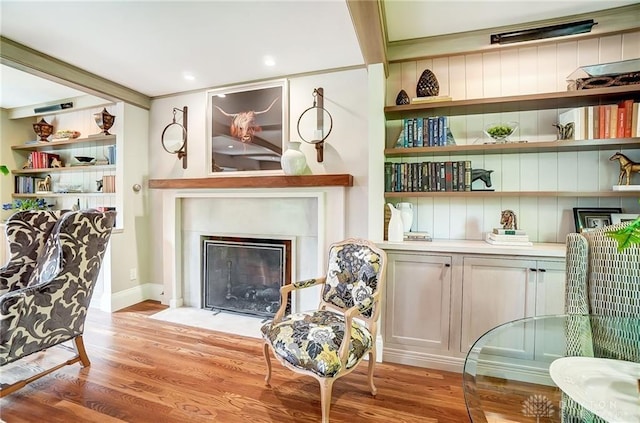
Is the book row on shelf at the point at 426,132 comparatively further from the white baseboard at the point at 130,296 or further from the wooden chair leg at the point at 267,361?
the white baseboard at the point at 130,296

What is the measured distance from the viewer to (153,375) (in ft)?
6.69

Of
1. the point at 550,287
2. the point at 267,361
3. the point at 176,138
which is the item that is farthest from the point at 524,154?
the point at 176,138

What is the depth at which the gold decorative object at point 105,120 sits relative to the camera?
3.32m

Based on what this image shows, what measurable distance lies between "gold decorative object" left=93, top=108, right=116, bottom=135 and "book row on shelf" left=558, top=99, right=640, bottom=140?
4.37m

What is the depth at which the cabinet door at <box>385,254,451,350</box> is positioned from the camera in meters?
2.12

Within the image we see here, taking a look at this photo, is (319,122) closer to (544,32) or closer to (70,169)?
(544,32)

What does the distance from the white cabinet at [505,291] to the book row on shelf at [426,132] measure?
922 mm

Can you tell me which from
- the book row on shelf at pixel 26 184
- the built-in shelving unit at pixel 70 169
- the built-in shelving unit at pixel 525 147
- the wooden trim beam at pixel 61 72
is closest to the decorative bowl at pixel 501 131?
the built-in shelving unit at pixel 525 147

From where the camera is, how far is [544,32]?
2135 millimetres

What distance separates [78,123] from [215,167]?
2250 mm

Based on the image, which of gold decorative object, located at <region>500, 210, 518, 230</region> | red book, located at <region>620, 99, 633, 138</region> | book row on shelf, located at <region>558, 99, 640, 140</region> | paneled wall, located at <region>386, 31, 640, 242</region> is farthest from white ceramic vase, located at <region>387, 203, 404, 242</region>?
red book, located at <region>620, 99, 633, 138</region>

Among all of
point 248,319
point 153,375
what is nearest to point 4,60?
point 153,375

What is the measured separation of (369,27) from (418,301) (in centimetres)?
190

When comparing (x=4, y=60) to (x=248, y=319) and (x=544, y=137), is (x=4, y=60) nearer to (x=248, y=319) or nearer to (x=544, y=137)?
(x=248, y=319)
